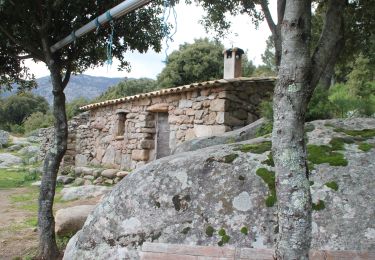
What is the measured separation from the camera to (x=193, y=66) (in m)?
21.2

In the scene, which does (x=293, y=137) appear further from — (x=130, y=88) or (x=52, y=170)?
A: (x=130, y=88)

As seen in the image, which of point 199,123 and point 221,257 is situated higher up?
point 199,123

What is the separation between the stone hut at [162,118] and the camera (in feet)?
29.8

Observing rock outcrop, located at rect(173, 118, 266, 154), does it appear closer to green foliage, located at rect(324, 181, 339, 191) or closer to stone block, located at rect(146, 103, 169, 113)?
green foliage, located at rect(324, 181, 339, 191)

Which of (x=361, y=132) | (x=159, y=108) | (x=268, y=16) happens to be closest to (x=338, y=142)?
(x=361, y=132)

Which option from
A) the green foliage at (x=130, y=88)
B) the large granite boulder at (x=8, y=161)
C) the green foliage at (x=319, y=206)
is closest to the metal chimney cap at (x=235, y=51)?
the green foliage at (x=319, y=206)

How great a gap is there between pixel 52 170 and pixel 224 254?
3601 mm

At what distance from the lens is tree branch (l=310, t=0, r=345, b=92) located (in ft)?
7.18

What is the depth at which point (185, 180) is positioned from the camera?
3.11 meters

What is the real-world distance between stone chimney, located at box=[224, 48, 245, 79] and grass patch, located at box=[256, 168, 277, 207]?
8403 mm

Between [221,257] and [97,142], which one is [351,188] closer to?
[221,257]

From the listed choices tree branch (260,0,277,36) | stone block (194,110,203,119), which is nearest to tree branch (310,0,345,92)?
tree branch (260,0,277,36)

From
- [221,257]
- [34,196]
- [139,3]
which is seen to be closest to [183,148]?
[139,3]

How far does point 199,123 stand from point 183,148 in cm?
366
